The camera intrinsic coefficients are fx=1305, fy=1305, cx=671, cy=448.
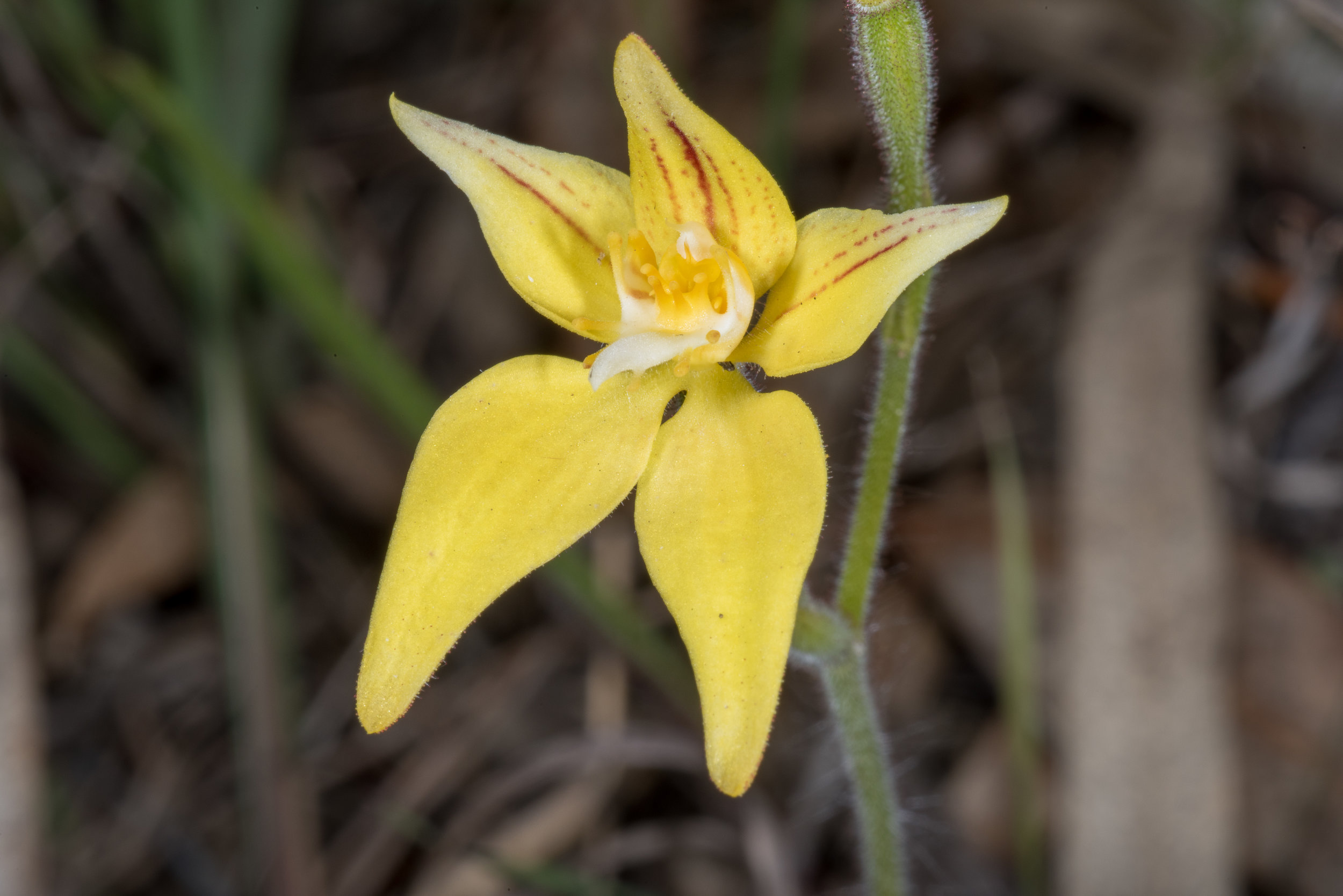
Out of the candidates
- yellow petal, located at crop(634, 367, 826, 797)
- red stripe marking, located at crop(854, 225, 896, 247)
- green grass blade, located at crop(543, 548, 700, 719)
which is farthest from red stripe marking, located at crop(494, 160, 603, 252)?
green grass blade, located at crop(543, 548, 700, 719)

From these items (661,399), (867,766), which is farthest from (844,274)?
(867,766)

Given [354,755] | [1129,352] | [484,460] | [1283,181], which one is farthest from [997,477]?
[354,755]

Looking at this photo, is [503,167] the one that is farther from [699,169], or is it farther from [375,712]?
[375,712]

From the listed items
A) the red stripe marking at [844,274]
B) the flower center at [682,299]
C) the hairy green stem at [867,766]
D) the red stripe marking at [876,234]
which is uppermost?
the red stripe marking at [876,234]

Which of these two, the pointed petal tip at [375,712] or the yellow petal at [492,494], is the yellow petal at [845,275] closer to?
the yellow petal at [492,494]

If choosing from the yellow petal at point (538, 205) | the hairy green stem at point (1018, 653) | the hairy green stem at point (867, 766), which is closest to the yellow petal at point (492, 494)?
the yellow petal at point (538, 205)
